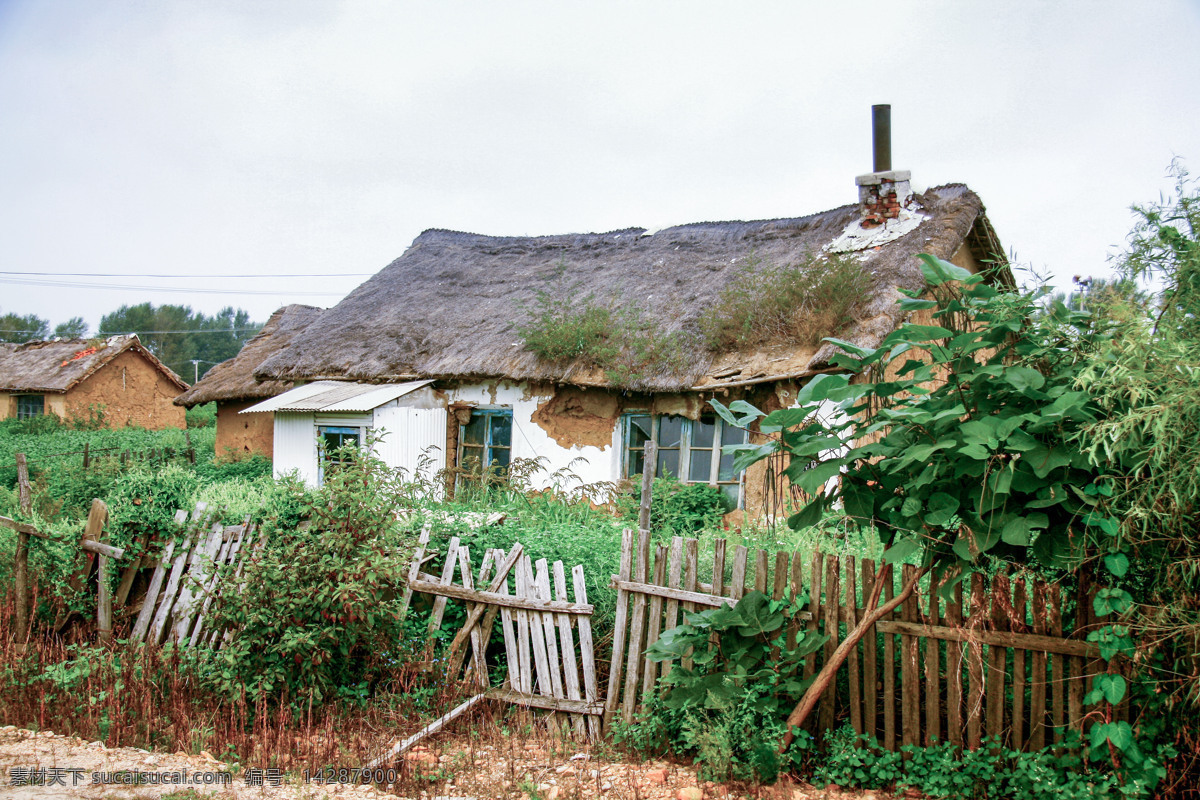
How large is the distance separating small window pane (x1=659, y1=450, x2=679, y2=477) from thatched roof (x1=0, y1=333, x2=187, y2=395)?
18354 millimetres

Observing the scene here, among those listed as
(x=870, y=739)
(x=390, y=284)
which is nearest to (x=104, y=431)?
(x=390, y=284)

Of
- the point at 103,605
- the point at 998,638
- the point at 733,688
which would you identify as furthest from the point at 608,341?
the point at 998,638

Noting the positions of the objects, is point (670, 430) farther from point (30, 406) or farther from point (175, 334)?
point (175, 334)

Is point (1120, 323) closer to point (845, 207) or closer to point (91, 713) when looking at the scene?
point (91, 713)

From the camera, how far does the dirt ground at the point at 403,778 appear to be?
124 inches

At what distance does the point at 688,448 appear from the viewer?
877 cm

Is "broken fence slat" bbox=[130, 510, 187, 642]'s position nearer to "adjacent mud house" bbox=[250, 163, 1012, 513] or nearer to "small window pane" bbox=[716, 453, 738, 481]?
"adjacent mud house" bbox=[250, 163, 1012, 513]

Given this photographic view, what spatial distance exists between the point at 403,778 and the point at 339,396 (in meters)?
7.26

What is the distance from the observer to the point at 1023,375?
2529 mm

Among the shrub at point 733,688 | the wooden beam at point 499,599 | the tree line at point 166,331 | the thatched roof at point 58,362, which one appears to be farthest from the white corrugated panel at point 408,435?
the tree line at point 166,331

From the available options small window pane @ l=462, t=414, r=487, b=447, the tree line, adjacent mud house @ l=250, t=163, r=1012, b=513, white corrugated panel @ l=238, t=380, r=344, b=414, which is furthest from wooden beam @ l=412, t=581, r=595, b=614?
the tree line

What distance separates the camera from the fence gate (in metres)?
4.28

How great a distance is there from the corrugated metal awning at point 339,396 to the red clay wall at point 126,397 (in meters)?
12.1

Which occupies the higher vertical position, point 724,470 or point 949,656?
point 724,470
